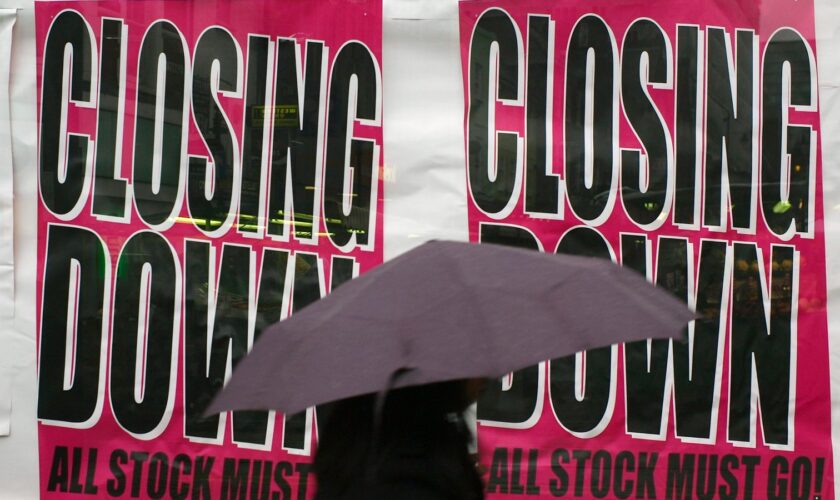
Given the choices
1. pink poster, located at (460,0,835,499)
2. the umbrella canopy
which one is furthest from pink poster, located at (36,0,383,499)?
the umbrella canopy

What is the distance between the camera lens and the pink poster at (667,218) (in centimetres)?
434

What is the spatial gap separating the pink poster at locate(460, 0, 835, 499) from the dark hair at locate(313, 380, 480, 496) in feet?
7.33

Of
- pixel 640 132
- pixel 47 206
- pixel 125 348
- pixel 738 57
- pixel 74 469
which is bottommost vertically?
pixel 74 469

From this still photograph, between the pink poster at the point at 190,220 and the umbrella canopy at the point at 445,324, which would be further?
the pink poster at the point at 190,220

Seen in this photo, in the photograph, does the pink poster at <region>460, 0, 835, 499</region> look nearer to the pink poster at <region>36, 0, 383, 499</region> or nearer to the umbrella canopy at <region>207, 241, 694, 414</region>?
the pink poster at <region>36, 0, 383, 499</region>

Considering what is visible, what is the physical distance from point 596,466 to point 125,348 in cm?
211

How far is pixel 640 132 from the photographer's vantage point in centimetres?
443

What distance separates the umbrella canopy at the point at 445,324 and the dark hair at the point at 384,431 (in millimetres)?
148

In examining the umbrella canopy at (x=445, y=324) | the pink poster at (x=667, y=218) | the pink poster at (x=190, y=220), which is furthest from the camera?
the pink poster at (x=190, y=220)

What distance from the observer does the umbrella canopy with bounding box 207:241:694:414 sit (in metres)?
1.98

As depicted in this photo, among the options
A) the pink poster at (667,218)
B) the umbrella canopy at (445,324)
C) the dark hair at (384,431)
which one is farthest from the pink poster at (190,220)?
the dark hair at (384,431)

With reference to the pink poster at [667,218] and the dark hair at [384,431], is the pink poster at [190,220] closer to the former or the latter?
the pink poster at [667,218]

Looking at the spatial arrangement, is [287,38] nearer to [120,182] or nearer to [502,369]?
[120,182]

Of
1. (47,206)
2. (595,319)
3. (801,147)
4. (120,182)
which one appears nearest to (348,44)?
(120,182)
